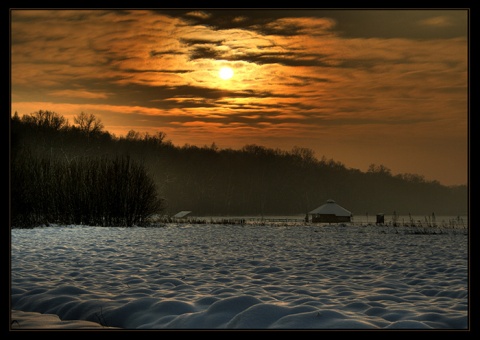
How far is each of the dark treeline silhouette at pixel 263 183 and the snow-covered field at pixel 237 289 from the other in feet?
187

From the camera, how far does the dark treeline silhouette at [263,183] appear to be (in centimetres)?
7775

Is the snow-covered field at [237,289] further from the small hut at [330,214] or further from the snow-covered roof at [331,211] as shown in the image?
the snow-covered roof at [331,211]

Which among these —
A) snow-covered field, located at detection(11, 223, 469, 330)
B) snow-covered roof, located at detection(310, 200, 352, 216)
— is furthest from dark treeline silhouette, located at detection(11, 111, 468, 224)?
snow-covered field, located at detection(11, 223, 469, 330)

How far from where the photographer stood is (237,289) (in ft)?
23.1

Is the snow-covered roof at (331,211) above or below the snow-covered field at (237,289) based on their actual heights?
below

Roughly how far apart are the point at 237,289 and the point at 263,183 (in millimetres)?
87884

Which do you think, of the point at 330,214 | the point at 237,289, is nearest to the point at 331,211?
the point at 330,214

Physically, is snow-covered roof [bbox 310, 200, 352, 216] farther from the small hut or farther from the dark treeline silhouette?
the dark treeline silhouette

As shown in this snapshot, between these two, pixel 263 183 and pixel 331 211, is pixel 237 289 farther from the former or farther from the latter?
pixel 263 183

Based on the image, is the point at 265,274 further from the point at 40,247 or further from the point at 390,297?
the point at 40,247

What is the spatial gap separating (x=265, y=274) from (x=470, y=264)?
433 cm

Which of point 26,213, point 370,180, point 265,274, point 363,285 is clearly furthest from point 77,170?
point 370,180

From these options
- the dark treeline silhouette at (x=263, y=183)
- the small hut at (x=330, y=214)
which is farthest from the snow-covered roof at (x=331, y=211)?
the dark treeline silhouette at (x=263, y=183)

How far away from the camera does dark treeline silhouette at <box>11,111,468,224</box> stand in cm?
7775
